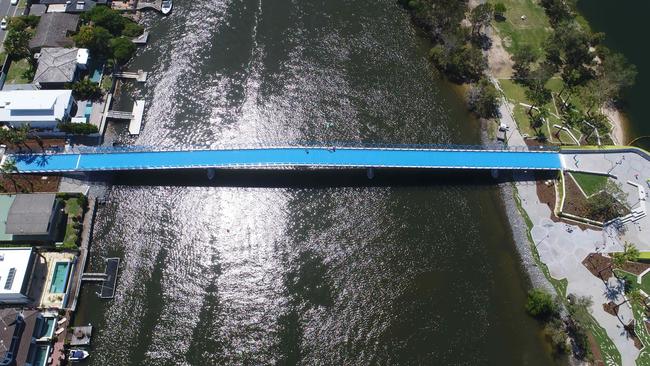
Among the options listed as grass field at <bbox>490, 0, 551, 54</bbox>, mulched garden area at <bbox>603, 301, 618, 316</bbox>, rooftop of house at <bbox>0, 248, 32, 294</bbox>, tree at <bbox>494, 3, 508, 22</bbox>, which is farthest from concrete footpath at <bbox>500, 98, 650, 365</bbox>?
rooftop of house at <bbox>0, 248, 32, 294</bbox>

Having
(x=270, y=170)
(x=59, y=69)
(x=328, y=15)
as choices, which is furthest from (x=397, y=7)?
(x=59, y=69)

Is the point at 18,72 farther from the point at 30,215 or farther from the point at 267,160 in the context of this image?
the point at 267,160

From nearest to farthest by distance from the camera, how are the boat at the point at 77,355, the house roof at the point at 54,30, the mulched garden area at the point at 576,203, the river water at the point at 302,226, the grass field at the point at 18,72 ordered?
the boat at the point at 77,355
the river water at the point at 302,226
the mulched garden area at the point at 576,203
the grass field at the point at 18,72
the house roof at the point at 54,30

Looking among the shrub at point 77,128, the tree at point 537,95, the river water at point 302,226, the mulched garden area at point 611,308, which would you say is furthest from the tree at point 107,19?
the mulched garden area at point 611,308

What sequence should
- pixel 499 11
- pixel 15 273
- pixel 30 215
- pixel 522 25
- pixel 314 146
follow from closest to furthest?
pixel 15 273, pixel 30 215, pixel 314 146, pixel 522 25, pixel 499 11

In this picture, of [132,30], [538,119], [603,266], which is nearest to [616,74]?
[538,119]

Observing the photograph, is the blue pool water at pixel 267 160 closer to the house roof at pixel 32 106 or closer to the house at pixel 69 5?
the house roof at pixel 32 106

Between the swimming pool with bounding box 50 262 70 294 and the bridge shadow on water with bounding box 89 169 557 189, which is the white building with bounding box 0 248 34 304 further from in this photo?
the bridge shadow on water with bounding box 89 169 557 189

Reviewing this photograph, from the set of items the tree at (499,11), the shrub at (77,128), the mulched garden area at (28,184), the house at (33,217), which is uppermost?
the tree at (499,11)
